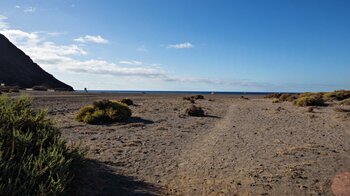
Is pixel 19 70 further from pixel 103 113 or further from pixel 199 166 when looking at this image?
pixel 199 166

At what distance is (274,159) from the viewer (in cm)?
1032

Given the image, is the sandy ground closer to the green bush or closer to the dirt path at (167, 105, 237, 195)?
the dirt path at (167, 105, 237, 195)

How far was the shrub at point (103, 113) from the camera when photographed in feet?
57.7

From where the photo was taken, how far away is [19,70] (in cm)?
9112

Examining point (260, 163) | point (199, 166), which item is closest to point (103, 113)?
point (199, 166)

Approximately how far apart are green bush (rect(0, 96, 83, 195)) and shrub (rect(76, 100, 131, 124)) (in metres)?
9.35

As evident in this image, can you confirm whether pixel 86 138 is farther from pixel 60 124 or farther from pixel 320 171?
pixel 320 171

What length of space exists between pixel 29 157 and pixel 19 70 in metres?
93.8

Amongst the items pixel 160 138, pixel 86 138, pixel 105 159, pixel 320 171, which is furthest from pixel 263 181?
pixel 86 138

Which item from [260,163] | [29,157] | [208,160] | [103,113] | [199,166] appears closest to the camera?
[29,157]

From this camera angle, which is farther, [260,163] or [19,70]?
[19,70]

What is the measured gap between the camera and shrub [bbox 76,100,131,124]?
17.6 meters

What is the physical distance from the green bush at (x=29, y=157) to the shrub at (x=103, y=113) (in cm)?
935

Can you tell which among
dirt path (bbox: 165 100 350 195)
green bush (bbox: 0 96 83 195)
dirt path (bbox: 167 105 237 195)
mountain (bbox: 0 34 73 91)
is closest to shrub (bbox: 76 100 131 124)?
dirt path (bbox: 165 100 350 195)
